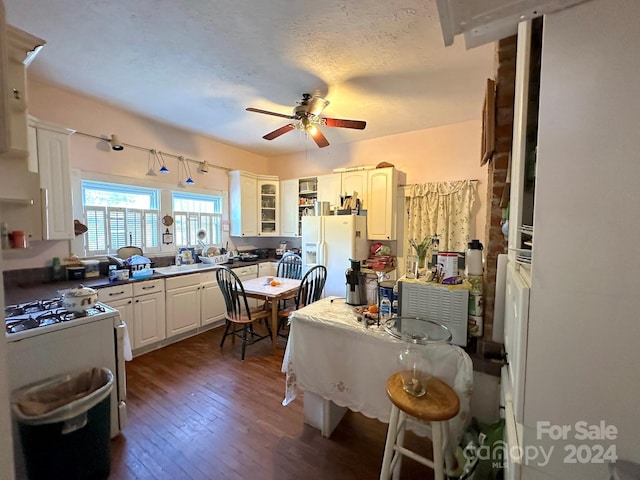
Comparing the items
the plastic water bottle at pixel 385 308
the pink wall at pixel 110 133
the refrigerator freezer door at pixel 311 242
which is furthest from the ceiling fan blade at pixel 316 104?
the pink wall at pixel 110 133

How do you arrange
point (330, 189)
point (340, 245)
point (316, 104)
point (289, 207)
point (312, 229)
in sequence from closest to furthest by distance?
1. point (316, 104)
2. point (340, 245)
3. point (312, 229)
4. point (330, 189)
5. point (289, 207)

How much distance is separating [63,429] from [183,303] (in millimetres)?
1982

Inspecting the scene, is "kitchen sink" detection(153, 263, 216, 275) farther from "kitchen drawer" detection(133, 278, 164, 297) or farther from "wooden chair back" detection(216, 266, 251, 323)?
"wooden chair back" detection(216, 266, 251, 323)

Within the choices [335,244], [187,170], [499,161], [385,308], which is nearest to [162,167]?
[187,170]

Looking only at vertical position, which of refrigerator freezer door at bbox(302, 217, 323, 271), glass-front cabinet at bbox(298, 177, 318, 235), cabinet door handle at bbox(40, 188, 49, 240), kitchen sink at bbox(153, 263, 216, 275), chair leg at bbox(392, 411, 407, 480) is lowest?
chair leg at bbox(392, 411, 407, 480)

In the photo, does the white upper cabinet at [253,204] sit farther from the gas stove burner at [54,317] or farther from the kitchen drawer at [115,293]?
the gas stove burner at [54,317]

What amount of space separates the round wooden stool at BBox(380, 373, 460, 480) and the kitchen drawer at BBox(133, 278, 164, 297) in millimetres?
2750

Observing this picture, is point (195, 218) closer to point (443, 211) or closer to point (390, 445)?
point (443, 211)

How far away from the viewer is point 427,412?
109 centimetres

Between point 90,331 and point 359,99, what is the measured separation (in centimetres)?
298

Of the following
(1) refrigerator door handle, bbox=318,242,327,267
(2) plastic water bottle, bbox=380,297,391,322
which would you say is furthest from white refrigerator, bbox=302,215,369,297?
(2) plastic water bottle, bbox=380,297,391,322

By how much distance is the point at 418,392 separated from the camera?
1.20 m

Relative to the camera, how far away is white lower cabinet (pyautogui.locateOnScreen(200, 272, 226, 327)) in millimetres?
3493

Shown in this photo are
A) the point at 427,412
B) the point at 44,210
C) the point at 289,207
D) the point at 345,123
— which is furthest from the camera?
the point at 289,207
